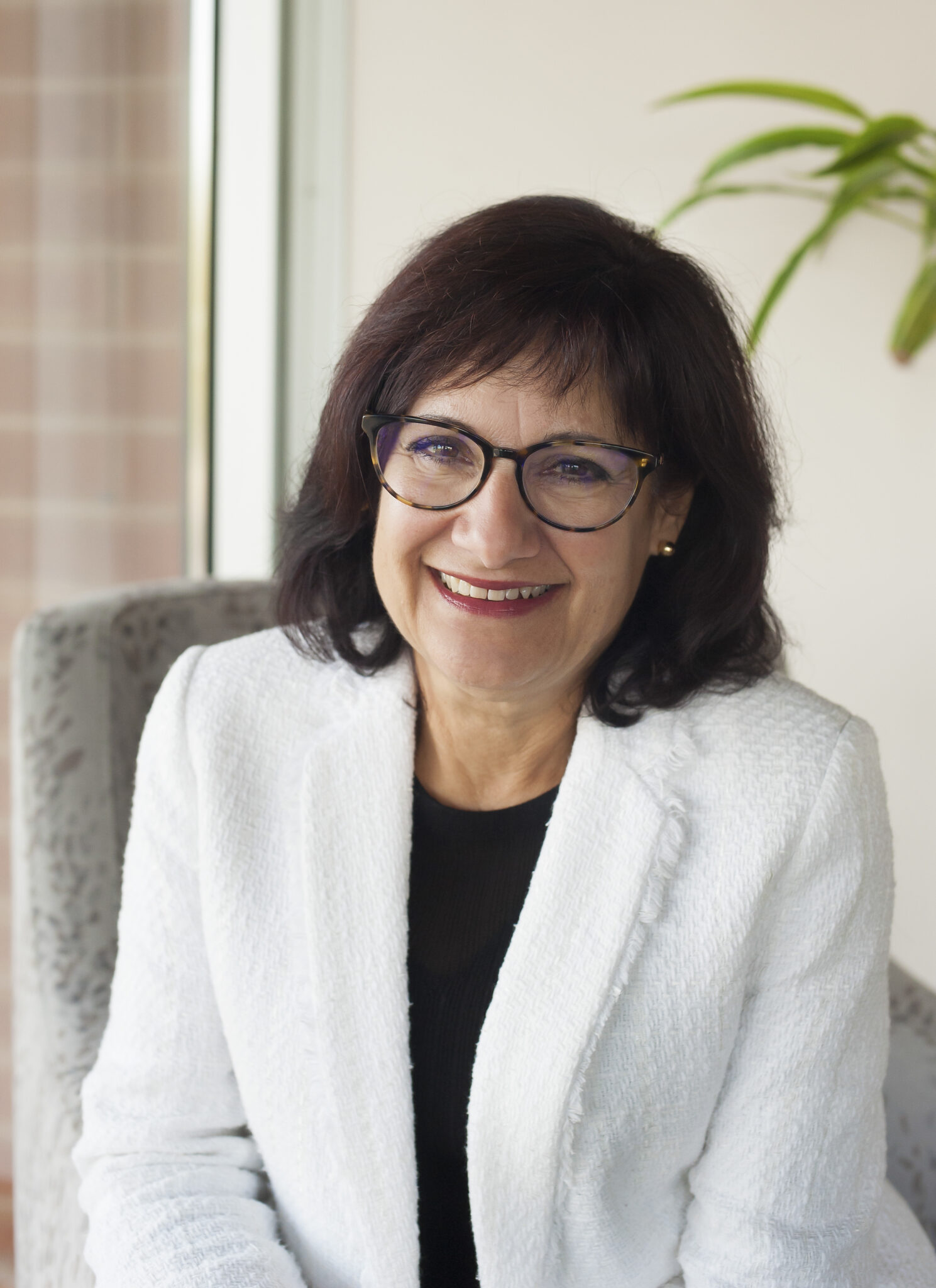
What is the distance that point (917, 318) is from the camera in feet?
7.86

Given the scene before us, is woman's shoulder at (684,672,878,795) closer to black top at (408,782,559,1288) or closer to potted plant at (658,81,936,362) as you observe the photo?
black top at (408,782,559,1288)

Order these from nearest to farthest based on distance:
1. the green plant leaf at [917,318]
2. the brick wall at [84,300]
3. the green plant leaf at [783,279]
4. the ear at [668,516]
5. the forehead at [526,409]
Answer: the forehead at [526,409] → the ear at [668,516] → the brick wall at [84,300] → the green plant leaf at [783,279] → the green plant leaf at [917,318]

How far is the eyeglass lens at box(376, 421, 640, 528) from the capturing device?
0.96 meters

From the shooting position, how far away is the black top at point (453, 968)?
107cm

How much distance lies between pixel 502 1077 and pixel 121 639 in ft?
2.27

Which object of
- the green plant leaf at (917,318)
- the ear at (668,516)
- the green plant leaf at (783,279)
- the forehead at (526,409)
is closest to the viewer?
the forehead at (526,409)

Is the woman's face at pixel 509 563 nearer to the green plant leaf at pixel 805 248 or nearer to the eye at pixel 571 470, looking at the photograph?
the eye at pixel 571 470

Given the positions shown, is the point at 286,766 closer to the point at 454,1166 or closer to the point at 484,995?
the point at 484,995

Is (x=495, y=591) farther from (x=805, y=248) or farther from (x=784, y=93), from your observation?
(x=784, y=93)

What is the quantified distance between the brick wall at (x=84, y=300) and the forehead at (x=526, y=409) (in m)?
0.88

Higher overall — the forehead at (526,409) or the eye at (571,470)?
the forehead at (526,409)

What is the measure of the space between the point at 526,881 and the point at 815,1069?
1.03ft

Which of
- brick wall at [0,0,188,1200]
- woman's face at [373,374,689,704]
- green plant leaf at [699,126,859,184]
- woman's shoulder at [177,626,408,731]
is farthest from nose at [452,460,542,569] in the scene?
green plant leaf at [699,126,859,184]

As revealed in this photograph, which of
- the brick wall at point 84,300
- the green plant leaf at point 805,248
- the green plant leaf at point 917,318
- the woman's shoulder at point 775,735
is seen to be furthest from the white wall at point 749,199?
the woman's shoulder at point 775,735
